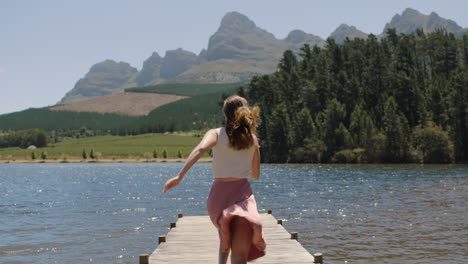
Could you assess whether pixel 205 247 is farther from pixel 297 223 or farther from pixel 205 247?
pixel 297 223

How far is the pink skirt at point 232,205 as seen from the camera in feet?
28.7

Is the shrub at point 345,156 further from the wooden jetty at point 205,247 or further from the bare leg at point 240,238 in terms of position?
the bare leg at point 240,238

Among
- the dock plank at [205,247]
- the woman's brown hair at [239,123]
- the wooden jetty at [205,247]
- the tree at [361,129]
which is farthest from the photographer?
the tree at [361,129]

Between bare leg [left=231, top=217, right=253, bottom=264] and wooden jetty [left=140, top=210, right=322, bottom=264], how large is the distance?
4.80 metres

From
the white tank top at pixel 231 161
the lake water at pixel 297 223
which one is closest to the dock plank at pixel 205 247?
the lake water at pixel 297 223

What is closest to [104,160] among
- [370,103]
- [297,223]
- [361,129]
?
[370,103]

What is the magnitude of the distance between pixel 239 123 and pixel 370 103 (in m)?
123

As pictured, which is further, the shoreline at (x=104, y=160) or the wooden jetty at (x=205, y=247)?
the shoreline at (x=104, y=160)

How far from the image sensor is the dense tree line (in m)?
107

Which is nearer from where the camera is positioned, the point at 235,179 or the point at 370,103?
the point at 235,179

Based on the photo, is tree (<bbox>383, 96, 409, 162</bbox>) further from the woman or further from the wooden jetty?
the woman

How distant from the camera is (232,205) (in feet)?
28.9

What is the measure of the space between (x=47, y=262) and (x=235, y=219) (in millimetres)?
12934

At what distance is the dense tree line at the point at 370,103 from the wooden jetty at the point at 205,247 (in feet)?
300
